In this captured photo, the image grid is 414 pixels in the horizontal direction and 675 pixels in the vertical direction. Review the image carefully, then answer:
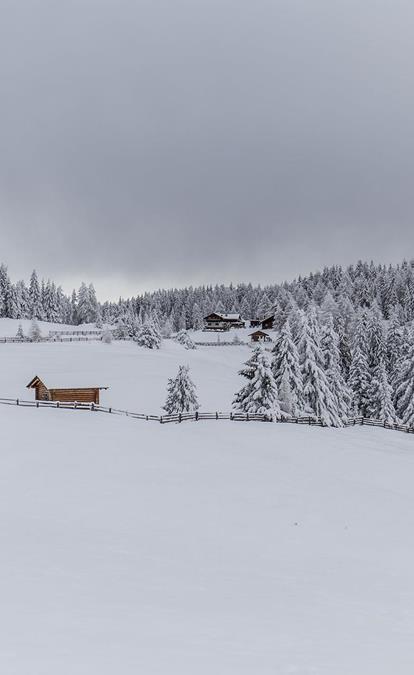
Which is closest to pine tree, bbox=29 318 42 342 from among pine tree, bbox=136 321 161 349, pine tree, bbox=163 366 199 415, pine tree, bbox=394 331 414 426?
pine tree, bbox=136 321 161 349

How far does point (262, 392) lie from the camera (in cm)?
3853

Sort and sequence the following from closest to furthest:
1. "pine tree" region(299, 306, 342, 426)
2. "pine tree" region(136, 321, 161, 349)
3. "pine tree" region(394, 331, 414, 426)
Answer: "pine tree" region(299, 306, 342, 426)
"pine tree" region(394, 331, 414, 426)
"pine tree" region(136, 321, 161, 349)

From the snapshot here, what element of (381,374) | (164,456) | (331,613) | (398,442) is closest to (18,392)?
(164,456)

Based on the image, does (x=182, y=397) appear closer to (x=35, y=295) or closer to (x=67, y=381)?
(x=67, y=381)

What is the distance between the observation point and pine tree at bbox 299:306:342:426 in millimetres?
41094

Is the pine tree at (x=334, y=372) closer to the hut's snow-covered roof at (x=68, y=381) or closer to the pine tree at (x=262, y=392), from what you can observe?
the pine tree at (x=262, y=392)

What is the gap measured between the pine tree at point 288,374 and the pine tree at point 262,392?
158 centimetres

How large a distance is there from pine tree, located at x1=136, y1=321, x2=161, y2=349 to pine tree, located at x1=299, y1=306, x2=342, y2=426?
142 feet

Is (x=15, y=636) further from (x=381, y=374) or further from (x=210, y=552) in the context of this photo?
(x=381, y=374)

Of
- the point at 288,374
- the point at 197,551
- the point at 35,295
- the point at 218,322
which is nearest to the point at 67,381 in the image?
the point at 288,374

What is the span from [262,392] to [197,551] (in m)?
25.8

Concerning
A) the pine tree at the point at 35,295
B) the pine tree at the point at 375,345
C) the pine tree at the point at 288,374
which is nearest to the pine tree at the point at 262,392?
the pine tree at the point at 288,374

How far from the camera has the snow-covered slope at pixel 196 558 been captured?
743cm

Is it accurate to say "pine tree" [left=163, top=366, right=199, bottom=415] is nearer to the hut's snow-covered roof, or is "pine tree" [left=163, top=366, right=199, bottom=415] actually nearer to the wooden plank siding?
the wooden plank siding
